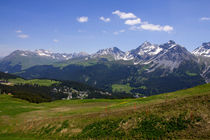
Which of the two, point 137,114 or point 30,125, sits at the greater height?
point 137,114

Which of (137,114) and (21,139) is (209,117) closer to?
(137,114)

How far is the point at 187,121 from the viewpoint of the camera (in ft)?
79.3

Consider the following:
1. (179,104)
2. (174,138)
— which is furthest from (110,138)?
(179,104)

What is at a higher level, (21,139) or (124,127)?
(124,127)

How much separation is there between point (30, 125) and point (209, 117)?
126ft

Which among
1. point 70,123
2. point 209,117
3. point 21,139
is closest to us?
point 209,117

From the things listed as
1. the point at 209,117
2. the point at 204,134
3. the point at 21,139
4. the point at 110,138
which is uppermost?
the point at 209,117

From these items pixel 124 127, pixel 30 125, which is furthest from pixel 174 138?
pixel 30 125

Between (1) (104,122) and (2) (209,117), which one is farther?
(1) (104,122)

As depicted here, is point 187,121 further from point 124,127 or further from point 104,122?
point 104,122

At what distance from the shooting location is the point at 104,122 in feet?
104

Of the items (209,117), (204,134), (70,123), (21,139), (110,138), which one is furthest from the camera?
(70,123)

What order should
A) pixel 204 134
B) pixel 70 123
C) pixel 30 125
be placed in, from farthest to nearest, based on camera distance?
pixel 30 125 < pixel 70 123 < pixel 204 134

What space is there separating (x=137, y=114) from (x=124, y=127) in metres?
4.12
